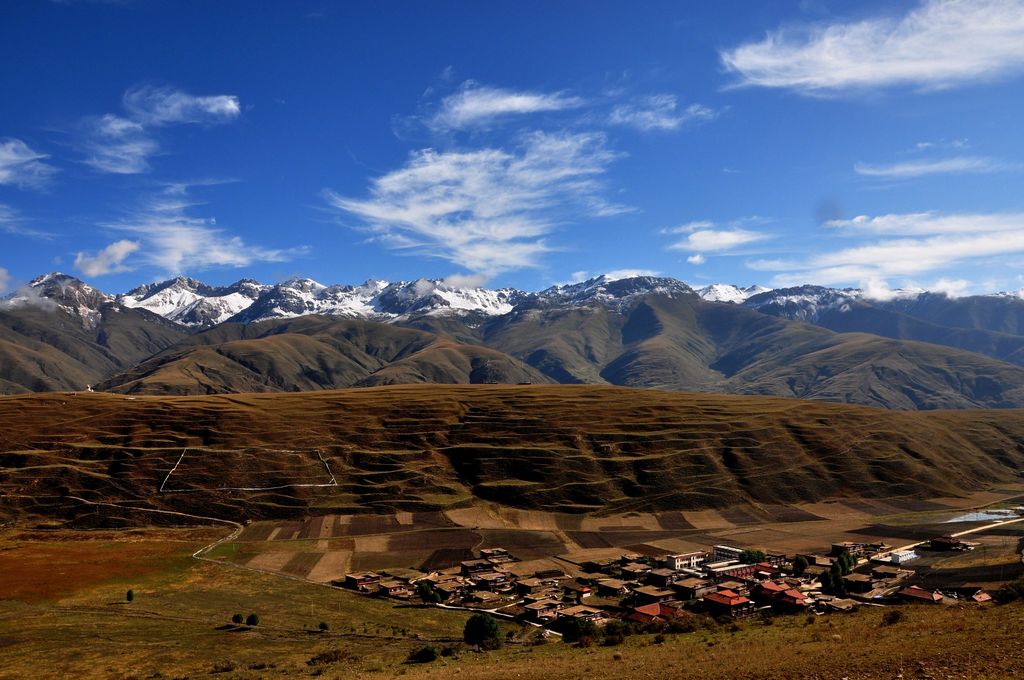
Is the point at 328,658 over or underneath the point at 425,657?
underneath

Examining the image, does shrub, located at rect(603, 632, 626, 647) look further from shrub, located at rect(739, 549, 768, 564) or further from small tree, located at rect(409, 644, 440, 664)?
shrub, located at rect(739, 549, 768, 564)

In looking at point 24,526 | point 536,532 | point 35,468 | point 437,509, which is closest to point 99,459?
point 35,468

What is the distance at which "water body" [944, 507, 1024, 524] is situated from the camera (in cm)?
13288

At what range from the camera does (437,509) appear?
14212cm

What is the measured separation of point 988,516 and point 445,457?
119212 millimetres

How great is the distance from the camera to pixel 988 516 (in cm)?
13688

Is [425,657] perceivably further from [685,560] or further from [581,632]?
[685,560]

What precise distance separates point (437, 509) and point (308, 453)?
40662 millimetres

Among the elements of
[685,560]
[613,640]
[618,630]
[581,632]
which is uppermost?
[613,640]

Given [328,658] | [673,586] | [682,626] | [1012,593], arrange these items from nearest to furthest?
1. [1012,593]
2. [682,626]
3. [328,658]
4. [673,586]

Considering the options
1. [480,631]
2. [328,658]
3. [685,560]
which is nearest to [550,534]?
[685,560]

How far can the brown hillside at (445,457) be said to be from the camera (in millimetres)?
A: 143000

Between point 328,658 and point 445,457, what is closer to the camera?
point 328,658

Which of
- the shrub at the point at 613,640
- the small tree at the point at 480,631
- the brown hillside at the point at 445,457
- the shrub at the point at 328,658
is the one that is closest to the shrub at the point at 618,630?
the shrub at the point at 613,640
